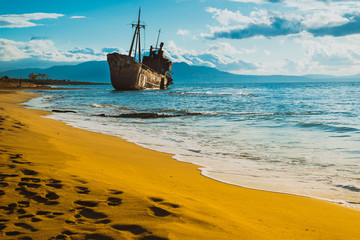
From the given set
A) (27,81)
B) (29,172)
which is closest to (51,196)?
(29,172)

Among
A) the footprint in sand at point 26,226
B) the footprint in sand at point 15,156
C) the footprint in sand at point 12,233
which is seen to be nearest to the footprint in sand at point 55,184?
the footprint in sand at point 26,226

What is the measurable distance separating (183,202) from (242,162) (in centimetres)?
359

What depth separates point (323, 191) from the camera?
448 cm

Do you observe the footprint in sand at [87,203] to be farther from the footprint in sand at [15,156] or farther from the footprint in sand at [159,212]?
the footprint in sand at [15,156]

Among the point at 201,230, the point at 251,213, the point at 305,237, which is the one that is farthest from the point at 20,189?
the point at 305,237

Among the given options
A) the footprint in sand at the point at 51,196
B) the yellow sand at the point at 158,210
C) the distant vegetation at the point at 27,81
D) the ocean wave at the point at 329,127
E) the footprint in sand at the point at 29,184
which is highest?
the distant vegetation at the point at 27,81

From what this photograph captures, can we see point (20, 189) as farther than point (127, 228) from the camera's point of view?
Yes

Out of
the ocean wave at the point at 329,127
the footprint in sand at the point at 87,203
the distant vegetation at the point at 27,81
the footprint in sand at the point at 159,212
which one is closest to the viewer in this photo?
the footprint in sand at the point at 159,212

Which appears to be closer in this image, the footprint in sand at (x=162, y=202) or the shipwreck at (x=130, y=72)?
the footprint in sand at (x=162, y=202)

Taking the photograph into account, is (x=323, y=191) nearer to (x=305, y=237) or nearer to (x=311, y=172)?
(x=311, y=172)

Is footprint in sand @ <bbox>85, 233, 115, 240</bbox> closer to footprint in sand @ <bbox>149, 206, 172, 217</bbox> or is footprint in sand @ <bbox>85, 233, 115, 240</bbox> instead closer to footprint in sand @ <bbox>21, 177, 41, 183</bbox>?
footprint in sand @ <bbox>149, 206, 172, 217</bbox>

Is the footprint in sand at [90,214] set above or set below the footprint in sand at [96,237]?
above

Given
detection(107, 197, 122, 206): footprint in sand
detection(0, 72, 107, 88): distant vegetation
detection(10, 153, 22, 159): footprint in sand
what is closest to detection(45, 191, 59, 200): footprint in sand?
detection(107, 197, 122, 206): footprint in sand

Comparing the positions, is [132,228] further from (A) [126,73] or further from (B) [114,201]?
(A) [126,73]
